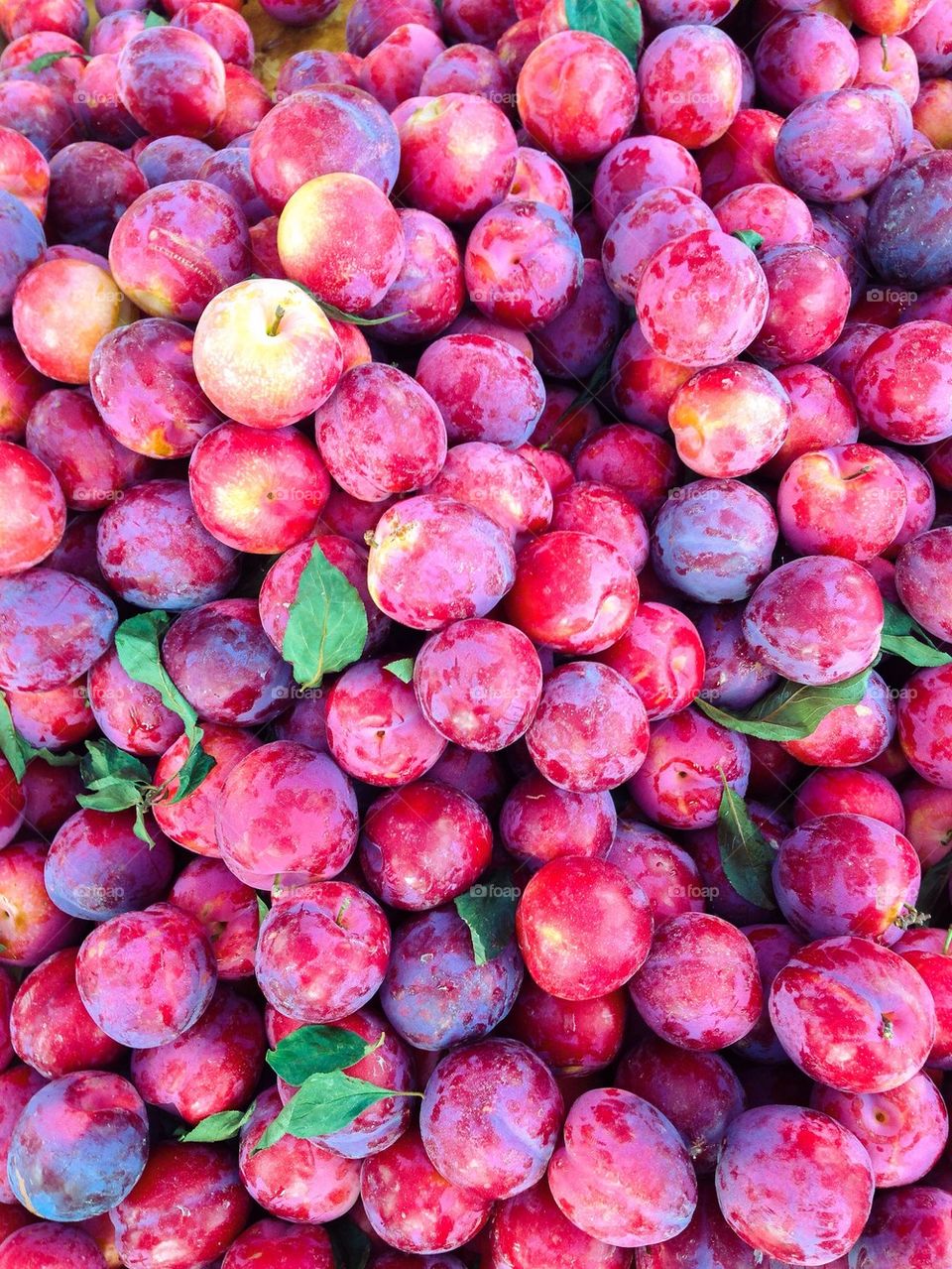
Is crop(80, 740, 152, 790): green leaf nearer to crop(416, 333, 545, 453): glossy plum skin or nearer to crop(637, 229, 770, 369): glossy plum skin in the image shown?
crop(416, 333, 545, 453): glossy plum skin

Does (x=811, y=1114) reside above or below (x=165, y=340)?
below

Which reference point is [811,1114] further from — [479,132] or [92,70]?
[92,70]

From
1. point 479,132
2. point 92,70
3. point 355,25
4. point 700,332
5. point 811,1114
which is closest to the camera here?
point 811,1114

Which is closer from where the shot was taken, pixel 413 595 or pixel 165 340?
pixel 413 595

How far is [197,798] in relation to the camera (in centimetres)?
142

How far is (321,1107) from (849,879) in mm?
887

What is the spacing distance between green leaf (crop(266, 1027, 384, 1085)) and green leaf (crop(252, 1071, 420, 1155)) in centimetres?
2

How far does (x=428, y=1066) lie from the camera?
1.40 m

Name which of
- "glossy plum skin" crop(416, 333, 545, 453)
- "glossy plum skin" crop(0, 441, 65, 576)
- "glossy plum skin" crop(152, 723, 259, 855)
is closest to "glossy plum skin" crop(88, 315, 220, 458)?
"glossy plum skin" crop(0, 441, 65, 576)

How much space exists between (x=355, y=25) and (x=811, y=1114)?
284 centimetres

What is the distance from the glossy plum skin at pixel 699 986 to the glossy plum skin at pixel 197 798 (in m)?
0.74

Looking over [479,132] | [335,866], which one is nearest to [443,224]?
[479,132]

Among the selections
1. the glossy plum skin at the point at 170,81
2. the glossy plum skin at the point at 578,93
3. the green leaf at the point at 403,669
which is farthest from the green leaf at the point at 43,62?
the green leaf at the point at 403,669

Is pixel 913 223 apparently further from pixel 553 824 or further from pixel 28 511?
pixel 28 511
